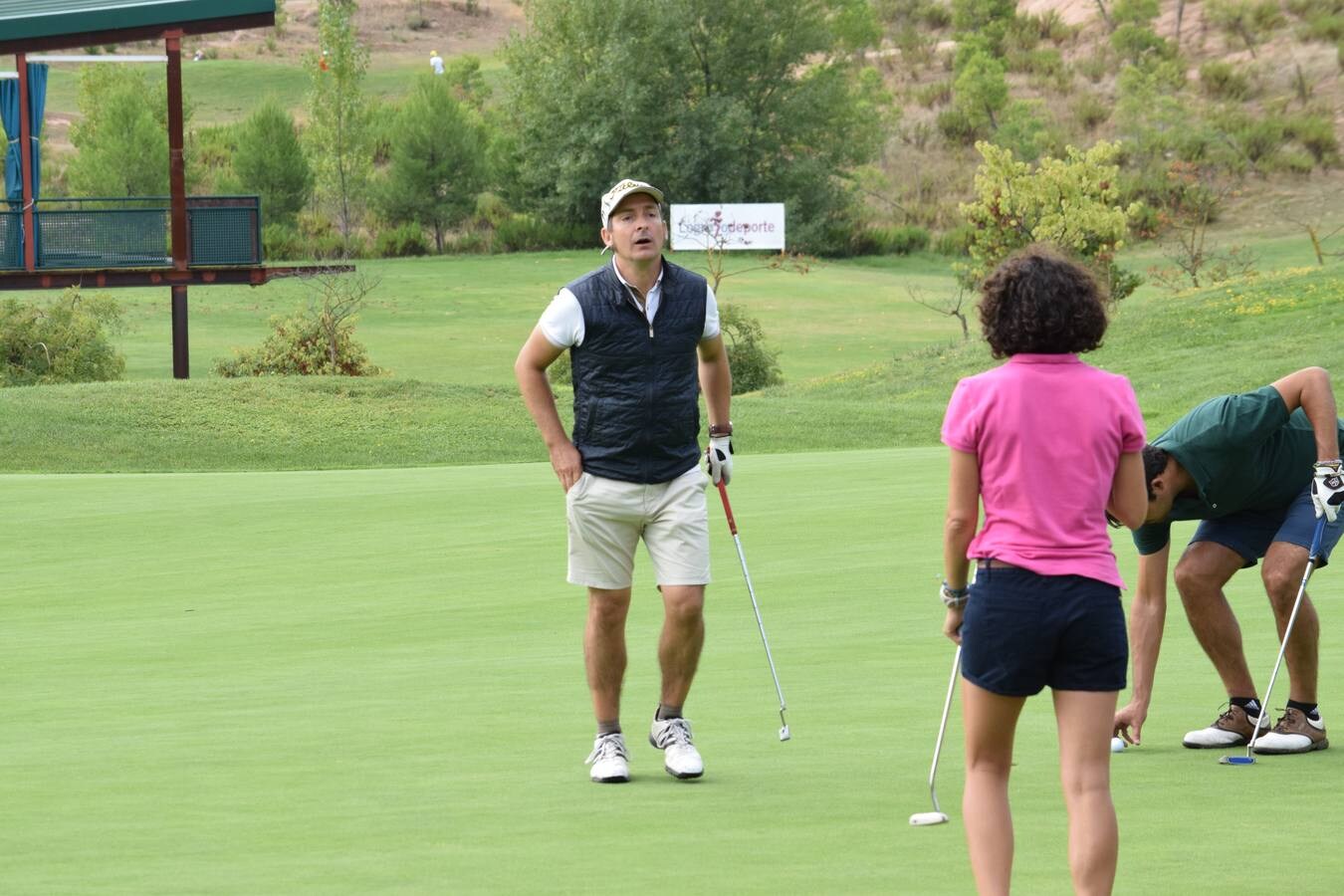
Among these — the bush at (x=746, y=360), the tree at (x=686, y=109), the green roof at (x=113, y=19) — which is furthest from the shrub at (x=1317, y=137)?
the green roof at (x=113, y=19)

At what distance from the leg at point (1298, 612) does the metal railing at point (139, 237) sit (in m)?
26.2

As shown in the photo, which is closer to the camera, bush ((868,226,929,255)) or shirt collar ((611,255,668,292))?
shirt collar ((611,255,668,292))

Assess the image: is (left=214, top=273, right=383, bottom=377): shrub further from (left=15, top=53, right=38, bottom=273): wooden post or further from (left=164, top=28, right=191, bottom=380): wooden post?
(left=15, top=53, right=38, bottom=273): wooden post

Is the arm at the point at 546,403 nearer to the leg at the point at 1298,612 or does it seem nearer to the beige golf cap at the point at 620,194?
the beige golf cap at the point at 620,194

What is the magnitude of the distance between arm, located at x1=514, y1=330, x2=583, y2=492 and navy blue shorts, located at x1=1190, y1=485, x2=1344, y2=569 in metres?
2.22

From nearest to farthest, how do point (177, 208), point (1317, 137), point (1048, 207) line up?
point (177, 208)
point (1048, 207)
point (1317, 137)

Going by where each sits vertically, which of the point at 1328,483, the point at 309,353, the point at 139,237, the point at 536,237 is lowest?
the point at 309,353

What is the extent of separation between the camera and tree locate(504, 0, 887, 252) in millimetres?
76875

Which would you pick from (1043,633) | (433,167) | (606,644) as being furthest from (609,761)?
A: (433,167)

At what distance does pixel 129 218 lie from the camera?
31219 millimetres

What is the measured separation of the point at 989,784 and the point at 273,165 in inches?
2728

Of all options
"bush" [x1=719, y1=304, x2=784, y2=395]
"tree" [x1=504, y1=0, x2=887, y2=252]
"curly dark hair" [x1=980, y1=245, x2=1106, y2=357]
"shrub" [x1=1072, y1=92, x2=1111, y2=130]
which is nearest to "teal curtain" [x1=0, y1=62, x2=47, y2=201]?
"bush" [x1=719, y1=304, x2=784, y2=395]

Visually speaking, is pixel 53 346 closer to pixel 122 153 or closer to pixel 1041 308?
pixel 1041 308

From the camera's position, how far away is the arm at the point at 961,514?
429 centimetres
